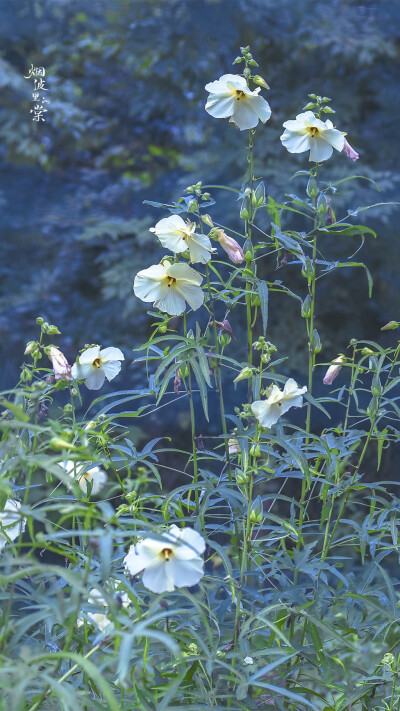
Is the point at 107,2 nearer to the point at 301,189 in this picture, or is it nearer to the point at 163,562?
the point at 301,189

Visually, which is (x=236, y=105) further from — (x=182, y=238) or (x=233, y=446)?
(x=233, y=446)

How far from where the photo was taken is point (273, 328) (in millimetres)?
2924

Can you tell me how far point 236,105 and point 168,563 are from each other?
23.7 inches

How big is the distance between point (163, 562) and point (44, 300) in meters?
2.46

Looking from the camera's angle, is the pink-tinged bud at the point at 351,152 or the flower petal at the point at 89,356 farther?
the pink-tinged bud at the point at 351,152

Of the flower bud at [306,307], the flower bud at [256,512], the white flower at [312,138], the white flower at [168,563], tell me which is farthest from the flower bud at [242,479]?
the white flower at [312,138]

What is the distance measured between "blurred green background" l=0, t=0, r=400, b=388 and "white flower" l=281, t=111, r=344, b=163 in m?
1.85

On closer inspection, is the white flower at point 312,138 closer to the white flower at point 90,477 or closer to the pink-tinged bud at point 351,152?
the pink-tinged bud at point 351,152

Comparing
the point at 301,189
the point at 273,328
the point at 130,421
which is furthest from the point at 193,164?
the point at 130,421

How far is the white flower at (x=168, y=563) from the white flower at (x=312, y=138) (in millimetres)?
578

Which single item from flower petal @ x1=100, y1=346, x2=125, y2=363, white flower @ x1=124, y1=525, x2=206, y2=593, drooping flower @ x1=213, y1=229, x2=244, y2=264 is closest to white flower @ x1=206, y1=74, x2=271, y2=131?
drooping flower @ x1=213, y1=229, x2=244, y2=264

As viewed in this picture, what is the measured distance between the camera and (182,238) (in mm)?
884

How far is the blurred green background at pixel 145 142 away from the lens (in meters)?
2.95

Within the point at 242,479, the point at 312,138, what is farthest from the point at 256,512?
the point at 312,138
